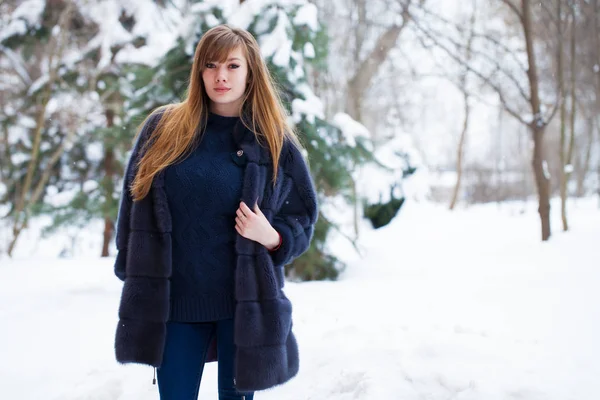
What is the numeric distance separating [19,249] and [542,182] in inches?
405

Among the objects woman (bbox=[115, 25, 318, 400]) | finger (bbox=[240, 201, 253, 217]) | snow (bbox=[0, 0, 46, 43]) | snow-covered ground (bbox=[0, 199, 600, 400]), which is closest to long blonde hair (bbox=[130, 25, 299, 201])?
woman (bbox=[115, 25, 318, 400])

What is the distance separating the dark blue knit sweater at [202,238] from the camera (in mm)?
1756

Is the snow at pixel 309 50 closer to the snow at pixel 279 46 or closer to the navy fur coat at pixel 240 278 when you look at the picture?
the snow at pixel 279 46

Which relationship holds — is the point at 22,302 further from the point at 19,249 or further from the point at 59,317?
the point at 19,249

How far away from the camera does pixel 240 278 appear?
1.75m

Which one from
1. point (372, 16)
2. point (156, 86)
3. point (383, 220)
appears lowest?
point (383, 220)

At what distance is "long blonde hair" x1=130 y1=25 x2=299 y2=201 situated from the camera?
1.78 meters

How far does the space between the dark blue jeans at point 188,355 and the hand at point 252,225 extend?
0.33 m

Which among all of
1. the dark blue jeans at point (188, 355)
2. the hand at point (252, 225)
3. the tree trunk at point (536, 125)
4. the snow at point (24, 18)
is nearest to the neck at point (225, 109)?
the hand at point (252, 225)

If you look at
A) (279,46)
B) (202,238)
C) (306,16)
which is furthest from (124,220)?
(306,16)

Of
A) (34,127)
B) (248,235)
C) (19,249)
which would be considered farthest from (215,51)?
(19,249)

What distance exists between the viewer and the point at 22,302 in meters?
4.28

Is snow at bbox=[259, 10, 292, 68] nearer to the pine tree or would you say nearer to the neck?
the pine tree

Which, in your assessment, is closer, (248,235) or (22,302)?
(248,235)
